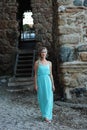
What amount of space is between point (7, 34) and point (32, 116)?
6857 mm

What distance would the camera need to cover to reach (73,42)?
305 inches

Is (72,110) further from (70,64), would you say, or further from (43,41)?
(43,41)

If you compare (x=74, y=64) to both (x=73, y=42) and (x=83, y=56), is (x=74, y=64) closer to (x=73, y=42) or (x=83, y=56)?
(x=83, y=56)

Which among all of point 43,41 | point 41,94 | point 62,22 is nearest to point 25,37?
point 43,41

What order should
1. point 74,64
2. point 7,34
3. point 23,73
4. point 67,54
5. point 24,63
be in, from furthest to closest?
point 7,34
point 24,63
point 23,73
point 67,54
point 74,64

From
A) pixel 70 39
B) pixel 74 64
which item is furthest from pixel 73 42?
pixel 74 64

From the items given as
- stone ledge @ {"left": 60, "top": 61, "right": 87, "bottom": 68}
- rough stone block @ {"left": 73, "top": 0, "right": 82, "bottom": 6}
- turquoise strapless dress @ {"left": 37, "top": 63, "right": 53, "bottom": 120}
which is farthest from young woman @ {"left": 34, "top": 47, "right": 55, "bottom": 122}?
rough stone block @ {"left": 73, "top": 0, "right": 82, "bottom": 6}

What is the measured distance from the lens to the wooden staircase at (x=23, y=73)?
10711 mm

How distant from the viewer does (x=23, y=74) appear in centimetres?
1216

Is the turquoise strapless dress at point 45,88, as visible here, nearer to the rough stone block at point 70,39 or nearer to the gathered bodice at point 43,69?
the gathered bodice at point 43,69

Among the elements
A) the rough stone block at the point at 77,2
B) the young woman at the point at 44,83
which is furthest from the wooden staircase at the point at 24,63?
the young woman at the point at 44,83

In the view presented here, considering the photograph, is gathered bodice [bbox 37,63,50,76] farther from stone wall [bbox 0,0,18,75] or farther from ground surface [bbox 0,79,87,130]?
stone wall [bbox 0,0,18,75]

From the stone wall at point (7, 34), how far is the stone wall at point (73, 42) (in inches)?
220

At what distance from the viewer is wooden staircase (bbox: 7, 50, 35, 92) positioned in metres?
10.7
